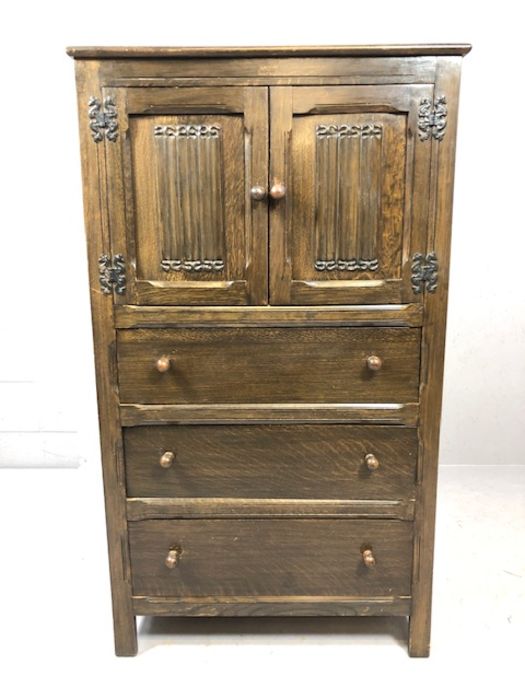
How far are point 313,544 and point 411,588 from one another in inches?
12.6

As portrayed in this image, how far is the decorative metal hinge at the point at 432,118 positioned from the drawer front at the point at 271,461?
791 mm

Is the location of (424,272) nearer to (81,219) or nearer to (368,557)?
(368,557)

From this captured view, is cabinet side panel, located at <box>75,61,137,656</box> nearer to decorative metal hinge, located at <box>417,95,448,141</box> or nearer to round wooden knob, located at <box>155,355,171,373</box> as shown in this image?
round wooden knob, located at <box>155,355,171,373</box>

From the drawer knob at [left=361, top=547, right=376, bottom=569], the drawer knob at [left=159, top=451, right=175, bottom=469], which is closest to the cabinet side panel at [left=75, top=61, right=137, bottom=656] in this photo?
the drawer knob at [left=159, top=451, right=175, bottom=469]

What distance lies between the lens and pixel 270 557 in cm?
197

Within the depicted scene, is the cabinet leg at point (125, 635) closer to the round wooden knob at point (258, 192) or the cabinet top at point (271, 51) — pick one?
the round wooden knob at point (258, 192)

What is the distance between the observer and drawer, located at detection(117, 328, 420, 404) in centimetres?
183

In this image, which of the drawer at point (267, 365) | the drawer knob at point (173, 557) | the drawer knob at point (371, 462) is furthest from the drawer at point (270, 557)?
the drawer at point (267, 365)

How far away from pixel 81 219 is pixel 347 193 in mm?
1573

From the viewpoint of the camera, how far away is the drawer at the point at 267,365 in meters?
1.83
